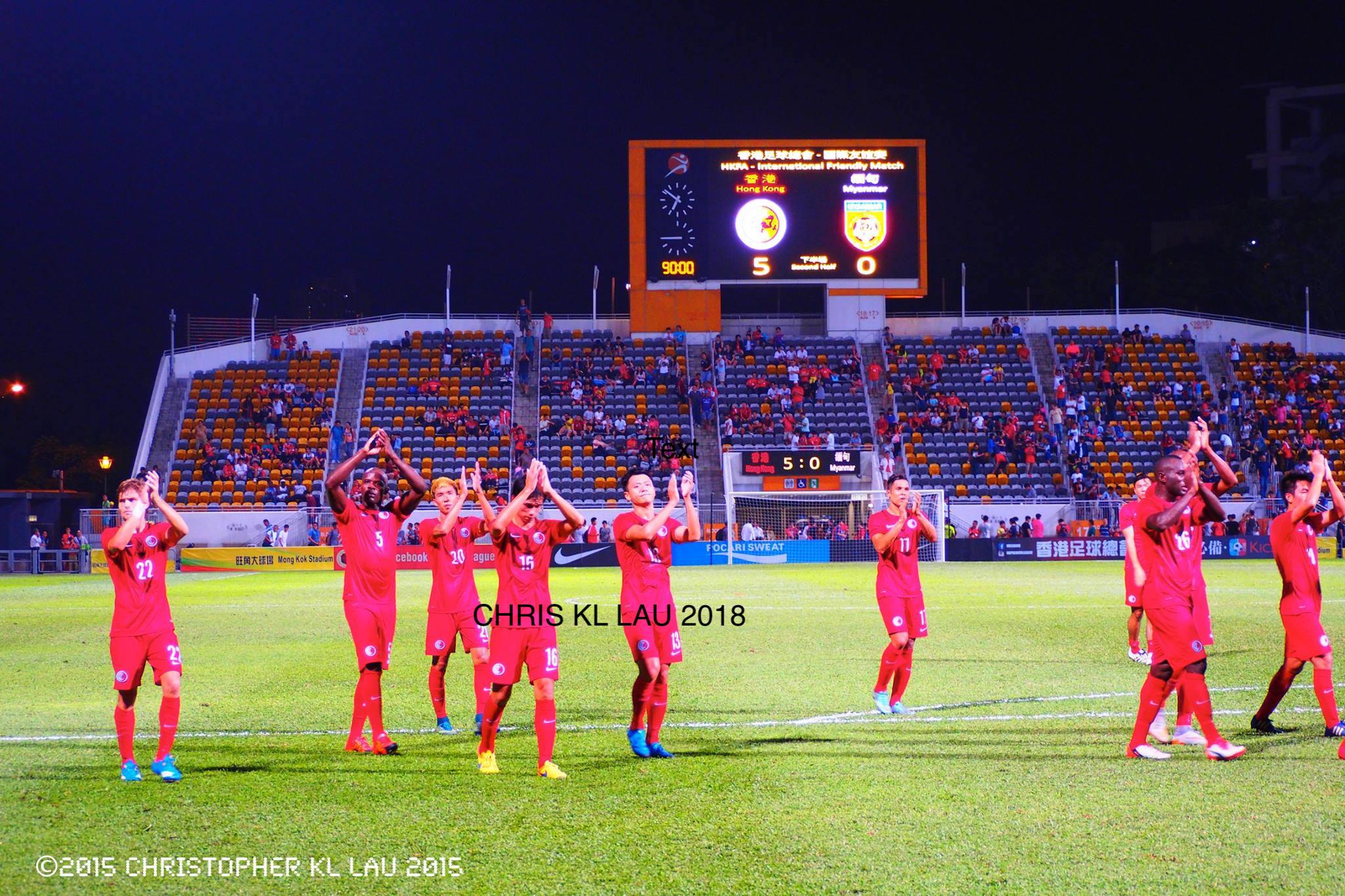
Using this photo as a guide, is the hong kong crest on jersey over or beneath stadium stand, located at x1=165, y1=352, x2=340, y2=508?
over

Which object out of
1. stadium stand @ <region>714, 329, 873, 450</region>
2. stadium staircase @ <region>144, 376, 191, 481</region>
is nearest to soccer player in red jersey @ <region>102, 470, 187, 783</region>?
stadium stand @ <region>714, 329, 873, 450</region>

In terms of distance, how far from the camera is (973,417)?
4625 cm

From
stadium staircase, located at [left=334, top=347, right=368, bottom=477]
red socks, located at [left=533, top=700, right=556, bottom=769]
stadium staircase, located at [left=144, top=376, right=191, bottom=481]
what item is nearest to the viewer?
red socks, located at [left=533, top=700, right=556, bottom=769]

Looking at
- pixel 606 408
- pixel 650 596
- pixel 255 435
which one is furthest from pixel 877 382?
pixel 650 596

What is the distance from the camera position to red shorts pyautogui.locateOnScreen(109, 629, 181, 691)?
26.9 ft

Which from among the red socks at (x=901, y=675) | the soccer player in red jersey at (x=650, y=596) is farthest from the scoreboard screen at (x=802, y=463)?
the soccer player in red jersey at (x=650, y=596)

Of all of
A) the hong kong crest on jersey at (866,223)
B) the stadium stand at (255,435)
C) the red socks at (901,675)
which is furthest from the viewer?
the hong kong crest on jersey at (866,223)

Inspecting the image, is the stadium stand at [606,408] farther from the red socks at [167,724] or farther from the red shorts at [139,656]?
the red shorts at [139,656]

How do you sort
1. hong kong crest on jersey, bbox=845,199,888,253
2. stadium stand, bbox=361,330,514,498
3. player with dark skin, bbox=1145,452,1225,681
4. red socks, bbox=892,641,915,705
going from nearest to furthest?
player with dark skin, bbox=1145,452,1225,681
red socks, bbox=892,641,915,705
stadium stand, bbox=361,330,514,498
hong kong crest on jersey, bbox=845,199,888,253

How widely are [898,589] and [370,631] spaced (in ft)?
16.2

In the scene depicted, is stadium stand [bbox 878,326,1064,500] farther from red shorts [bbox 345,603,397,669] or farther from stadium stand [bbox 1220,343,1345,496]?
red shorts [bbox 345,603,397,669]

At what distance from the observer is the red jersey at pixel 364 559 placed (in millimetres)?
9250

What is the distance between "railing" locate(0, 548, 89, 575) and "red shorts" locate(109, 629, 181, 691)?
3466 centimetres

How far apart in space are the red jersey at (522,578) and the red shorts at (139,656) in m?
2.28
